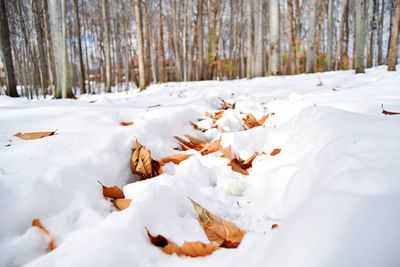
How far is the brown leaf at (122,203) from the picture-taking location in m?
0.99

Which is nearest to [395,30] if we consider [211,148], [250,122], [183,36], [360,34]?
[360,34]

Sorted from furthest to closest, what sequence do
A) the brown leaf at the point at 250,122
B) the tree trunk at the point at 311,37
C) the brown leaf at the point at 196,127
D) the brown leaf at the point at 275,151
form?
the tree trunk at the point at 311,37 → the brown leaf at the point at 250,122 → the brown leaf at the point at 196,127 → the brown leaf at the point at 275,151

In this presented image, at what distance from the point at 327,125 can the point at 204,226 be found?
82 cm

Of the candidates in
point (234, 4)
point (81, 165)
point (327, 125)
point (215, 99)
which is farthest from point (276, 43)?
point (234, 4)

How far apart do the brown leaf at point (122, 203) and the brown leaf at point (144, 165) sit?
27 cm

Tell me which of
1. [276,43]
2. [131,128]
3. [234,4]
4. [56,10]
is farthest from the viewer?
[234,4]

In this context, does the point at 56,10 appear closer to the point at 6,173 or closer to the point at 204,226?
the point at 6,173

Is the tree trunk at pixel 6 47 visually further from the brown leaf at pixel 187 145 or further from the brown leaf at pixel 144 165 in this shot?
the brown leaf at pixel 144 165

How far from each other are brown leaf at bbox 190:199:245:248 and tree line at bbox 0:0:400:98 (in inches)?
221

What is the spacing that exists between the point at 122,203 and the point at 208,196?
1.24 feet

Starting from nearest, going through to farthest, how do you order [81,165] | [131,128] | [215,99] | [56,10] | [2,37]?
[81,165]
[131,128]
[215,99]
[56,10]
[2,37]

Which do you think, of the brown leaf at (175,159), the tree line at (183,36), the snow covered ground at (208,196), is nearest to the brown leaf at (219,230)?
the snow covered ground at (208,196)

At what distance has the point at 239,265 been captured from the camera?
70 cm

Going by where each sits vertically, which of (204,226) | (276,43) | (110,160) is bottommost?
(204,226)
